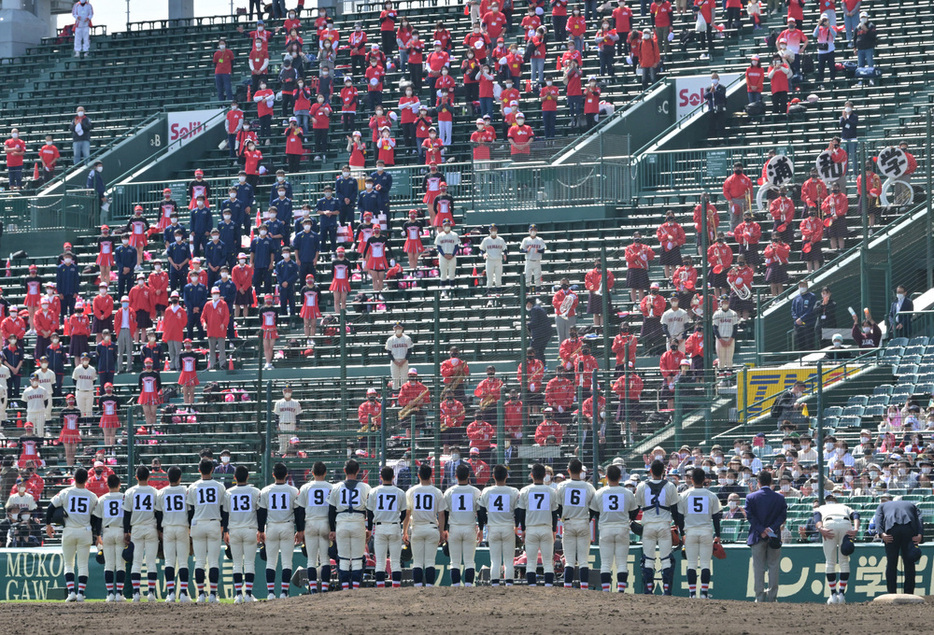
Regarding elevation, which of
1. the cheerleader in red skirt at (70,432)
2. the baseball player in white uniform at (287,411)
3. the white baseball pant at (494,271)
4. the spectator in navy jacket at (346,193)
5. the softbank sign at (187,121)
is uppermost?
the softbank sign at (187,121)

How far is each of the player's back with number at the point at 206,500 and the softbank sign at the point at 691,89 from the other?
20.6m

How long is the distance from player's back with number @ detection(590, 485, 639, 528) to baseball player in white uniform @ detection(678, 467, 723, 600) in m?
0.58

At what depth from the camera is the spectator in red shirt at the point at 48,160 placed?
134 feet

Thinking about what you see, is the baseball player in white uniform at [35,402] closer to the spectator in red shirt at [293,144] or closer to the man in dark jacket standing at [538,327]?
the man in dark jacket standing at [538,327]

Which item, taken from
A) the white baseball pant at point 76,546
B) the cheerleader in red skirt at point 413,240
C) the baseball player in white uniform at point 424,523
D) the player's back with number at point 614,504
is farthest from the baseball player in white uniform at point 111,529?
the cheerleader in red skirt at point 413,240

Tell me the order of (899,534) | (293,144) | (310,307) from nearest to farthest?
(899,534)
(310,307)
(293,144)

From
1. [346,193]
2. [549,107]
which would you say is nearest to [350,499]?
[346,193]

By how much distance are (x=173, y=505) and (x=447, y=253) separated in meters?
12.4

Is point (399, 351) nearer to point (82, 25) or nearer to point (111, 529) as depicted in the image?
point (111, 529)

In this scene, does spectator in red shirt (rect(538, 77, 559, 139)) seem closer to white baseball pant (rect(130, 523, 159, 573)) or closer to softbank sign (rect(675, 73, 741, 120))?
softbank sign (rect(675, 73, 741, 120))

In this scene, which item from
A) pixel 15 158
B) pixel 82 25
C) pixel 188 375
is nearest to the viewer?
pixel 188 375

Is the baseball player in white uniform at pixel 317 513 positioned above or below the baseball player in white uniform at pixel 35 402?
below

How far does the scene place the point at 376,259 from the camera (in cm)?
3180

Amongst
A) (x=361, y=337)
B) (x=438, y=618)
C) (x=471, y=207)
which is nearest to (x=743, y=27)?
(x=471, y=207)
